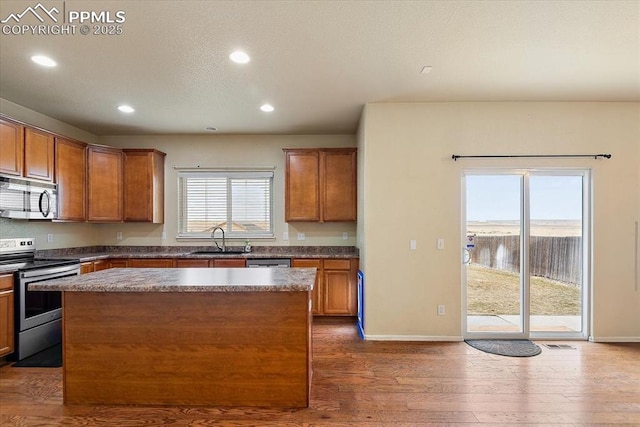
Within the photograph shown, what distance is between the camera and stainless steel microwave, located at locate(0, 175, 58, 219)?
333 cm

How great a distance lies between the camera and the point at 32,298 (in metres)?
3.27

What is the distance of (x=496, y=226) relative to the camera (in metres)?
3.88

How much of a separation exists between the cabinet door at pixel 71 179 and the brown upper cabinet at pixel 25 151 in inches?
6.0

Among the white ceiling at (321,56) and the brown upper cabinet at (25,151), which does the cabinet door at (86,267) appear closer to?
the brown upper cabinet at (25,151)

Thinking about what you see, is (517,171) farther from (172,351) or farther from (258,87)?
(172,351)

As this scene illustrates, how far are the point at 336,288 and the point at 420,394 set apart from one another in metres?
2.06

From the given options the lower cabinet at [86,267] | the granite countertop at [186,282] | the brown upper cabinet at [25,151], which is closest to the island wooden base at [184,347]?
the granite countertop at [186,282]

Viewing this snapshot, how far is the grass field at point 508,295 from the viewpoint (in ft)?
12.7

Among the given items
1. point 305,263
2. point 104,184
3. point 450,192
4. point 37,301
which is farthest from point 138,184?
point 450,192

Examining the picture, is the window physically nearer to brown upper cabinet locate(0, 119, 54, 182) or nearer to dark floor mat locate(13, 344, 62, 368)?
brown upper cabinet locate(0, 119, 54, 182)

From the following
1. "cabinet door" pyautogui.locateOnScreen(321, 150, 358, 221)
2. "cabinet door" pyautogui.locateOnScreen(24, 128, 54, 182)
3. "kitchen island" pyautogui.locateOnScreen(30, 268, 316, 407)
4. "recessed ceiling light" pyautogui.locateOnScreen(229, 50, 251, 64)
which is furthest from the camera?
"cabinet door" pyautogui.locateOnScreen(321, 150, 358, 221)

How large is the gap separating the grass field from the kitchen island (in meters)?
2.42

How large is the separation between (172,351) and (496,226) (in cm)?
358

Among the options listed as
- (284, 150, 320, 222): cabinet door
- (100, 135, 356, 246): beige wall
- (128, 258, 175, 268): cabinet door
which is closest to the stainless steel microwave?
(128, 258, 175, 268): cabinet door
